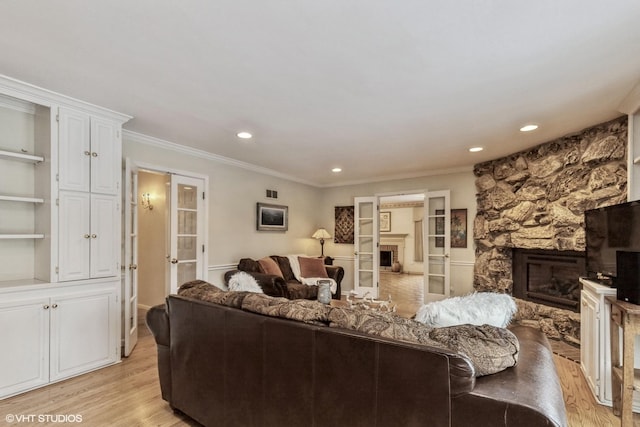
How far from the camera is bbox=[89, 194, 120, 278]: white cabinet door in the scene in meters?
2.84

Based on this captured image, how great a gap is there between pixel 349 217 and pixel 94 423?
5240mm

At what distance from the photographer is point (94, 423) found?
205cm

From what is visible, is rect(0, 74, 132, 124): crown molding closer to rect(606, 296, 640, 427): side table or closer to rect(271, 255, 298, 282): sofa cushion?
rect(271, 255, 298, 282): sofa cushion

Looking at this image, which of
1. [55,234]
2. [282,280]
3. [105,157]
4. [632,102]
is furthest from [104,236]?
[632,102]

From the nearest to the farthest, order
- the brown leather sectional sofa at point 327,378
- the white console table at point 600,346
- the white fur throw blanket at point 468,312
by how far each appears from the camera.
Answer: the brown leather sectional sofa at point 327,378 → the white fur throw blanket at point 468,312 → the white console table at point 600,346

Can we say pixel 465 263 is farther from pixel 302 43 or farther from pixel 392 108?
pixel 302 43

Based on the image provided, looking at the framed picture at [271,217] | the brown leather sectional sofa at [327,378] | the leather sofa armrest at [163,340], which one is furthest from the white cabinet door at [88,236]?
the framed picture at [271,217]

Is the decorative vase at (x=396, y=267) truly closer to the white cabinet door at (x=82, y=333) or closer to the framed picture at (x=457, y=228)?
the framed picture at (x=457, y=228)

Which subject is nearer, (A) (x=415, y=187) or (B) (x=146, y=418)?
(B) (x=146, y=418)

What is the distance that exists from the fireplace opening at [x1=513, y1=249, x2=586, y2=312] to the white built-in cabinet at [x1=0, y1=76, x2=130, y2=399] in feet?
16.6

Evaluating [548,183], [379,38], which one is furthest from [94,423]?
[548,183]

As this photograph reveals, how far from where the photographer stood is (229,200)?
15.8 ft

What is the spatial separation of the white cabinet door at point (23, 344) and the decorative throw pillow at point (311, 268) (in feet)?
11.2

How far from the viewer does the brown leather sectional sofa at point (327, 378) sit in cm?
109
